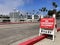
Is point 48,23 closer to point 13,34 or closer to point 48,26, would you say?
point 48,26

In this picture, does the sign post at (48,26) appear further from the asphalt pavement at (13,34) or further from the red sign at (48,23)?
the asphalt pavement at (13,34)

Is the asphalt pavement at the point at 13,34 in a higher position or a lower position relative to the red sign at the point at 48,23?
lower

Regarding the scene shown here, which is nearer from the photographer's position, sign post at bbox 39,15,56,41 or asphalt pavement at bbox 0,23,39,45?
sign post at bbox 39,15,56,41

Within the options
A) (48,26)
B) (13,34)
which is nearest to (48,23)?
(48,26)

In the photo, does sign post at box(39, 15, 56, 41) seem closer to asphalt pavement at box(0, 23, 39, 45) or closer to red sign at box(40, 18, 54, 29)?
red sign at box(40, 18, 54, 29)

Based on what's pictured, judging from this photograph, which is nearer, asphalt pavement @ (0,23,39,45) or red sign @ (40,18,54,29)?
red sign @ (40,18,54,29)

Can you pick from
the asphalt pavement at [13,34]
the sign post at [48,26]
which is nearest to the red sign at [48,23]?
the sign post at [48,26]

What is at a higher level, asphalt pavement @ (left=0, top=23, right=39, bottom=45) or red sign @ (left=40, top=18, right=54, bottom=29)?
red sign @ (left=40, top=18, right=54, bottom=29)

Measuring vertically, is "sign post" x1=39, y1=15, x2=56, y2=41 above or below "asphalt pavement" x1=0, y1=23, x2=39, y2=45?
above

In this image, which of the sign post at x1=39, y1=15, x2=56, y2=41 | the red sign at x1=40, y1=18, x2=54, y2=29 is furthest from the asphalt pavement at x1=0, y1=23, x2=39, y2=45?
the red sign at x1=40, y1=18, x2=54, y2=29

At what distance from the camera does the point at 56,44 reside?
9953mm

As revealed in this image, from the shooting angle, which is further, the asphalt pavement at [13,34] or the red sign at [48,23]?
the asphalt pavement at [13,34]

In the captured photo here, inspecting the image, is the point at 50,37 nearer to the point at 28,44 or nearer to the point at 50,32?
the point at 50,32

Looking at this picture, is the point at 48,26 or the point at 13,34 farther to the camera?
the point at 13,34
